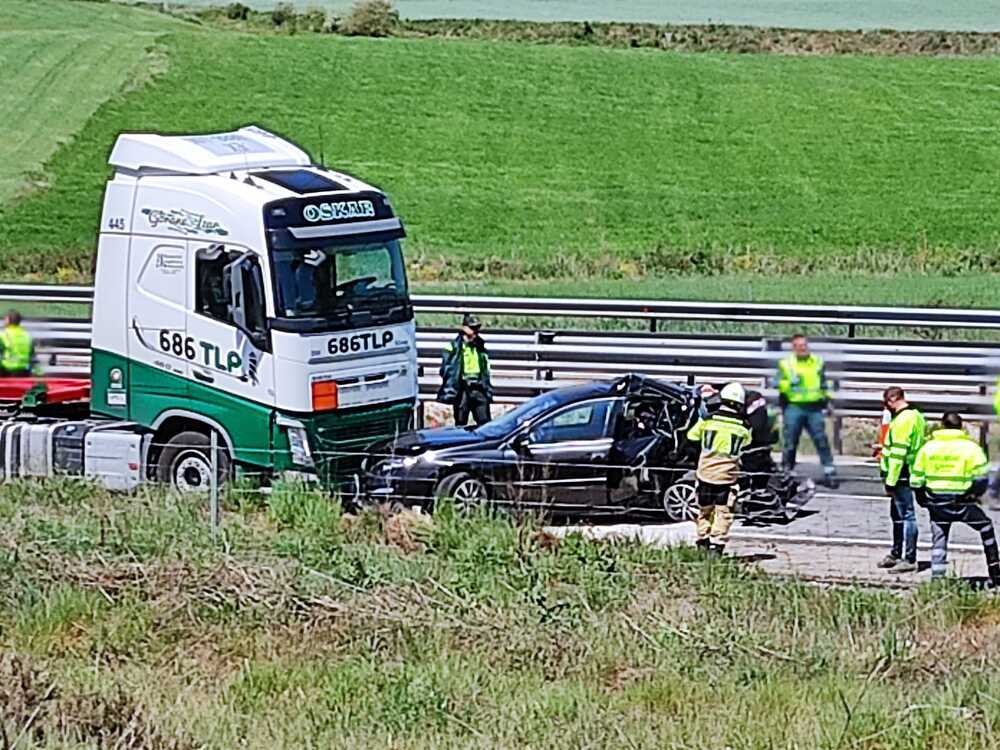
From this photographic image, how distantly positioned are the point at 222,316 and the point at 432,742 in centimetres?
767

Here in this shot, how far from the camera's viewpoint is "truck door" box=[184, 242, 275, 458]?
15.1 metres

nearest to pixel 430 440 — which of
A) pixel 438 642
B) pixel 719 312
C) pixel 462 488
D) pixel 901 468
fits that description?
pixel 462 488

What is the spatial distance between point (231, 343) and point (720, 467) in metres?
4.27

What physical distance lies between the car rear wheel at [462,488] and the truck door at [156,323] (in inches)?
94.6

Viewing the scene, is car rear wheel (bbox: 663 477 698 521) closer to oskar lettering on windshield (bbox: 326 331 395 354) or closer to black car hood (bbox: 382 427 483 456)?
black car hood (bbox: 382 427 483 456)

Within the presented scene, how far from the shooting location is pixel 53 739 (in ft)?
25.3

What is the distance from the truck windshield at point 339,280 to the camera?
589 inches

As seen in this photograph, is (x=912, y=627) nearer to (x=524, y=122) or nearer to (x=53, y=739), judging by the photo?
(x=53, y=739)

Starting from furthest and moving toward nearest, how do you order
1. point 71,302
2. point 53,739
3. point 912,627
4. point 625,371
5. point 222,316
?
point 71,302, point 625,371, point 222,316, point 912,627, point 53,739

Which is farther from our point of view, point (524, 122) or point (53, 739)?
point (524, 122)

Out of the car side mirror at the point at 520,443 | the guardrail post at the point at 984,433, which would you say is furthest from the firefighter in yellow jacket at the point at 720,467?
the guardrail post at the point at 984,433

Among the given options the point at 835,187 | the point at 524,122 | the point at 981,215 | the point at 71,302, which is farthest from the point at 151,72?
the point at 71,302

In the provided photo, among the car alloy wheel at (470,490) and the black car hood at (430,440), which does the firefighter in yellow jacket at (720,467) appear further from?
the black car hood at (430,440)

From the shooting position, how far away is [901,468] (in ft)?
46.4
